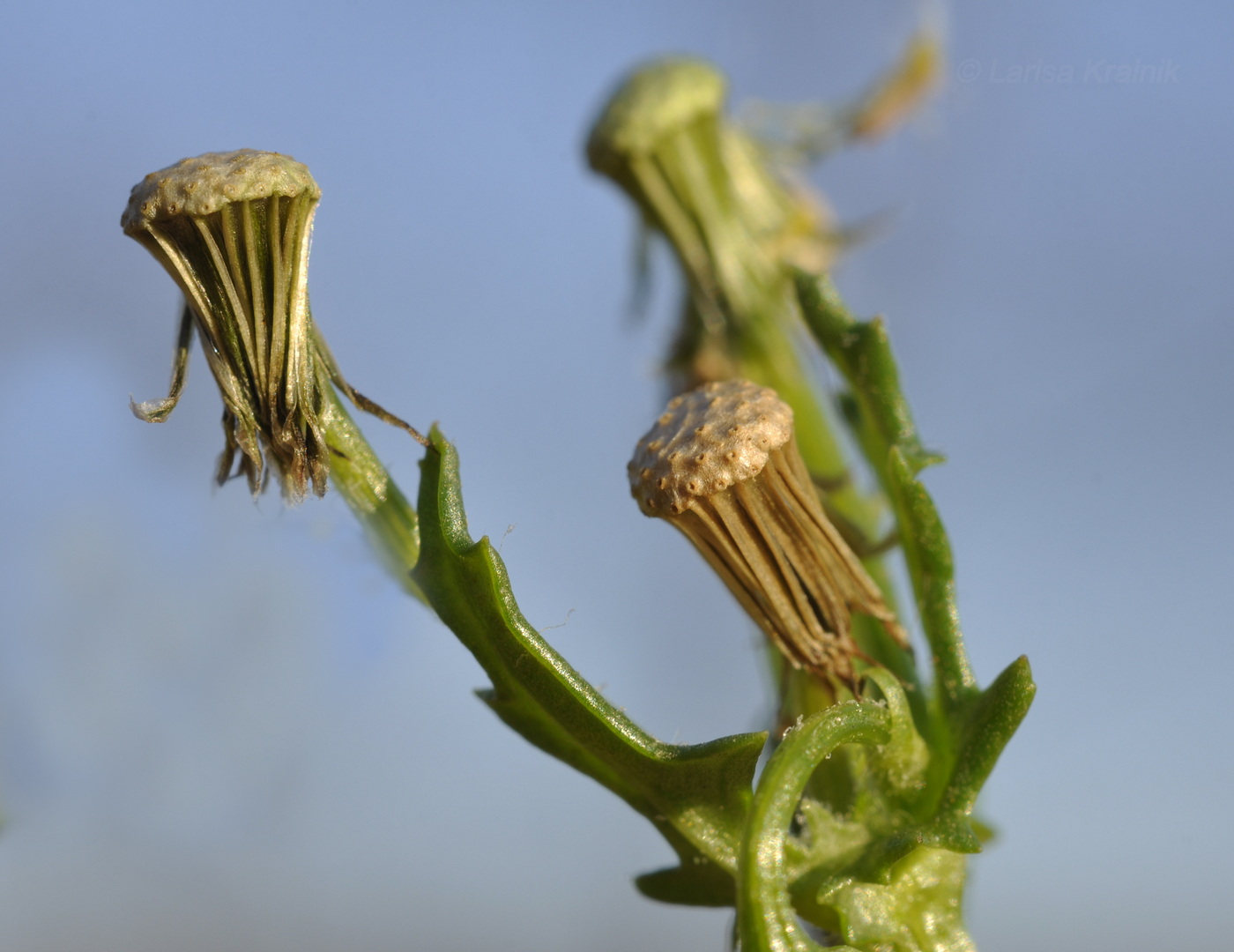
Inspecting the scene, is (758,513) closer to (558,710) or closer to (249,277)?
(558,710)

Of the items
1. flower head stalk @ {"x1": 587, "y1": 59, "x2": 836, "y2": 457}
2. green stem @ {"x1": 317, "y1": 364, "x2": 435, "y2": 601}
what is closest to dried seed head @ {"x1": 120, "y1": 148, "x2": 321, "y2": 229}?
green stem @ {"x1": 317, "y1": 364, "x2": 435, "y2": 601}

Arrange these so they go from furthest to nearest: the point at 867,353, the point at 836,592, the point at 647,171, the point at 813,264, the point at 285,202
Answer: the point at 813,264 → the point at 647,171 → the point at 867,353 → the point at 836,592 → the point at 285,202

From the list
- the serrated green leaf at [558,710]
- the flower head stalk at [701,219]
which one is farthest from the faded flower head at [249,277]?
the flower head stalk at [701,219]

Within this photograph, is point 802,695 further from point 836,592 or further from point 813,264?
point 813,264

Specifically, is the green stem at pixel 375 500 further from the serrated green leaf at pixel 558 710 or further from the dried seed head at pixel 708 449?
the dried seed head at pixel 708 449

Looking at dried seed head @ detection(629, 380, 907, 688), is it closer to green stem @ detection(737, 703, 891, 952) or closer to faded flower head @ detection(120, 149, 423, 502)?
green stem @ detection(737, 703, 891, 952)

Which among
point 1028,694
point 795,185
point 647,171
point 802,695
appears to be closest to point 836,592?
point 802,695
